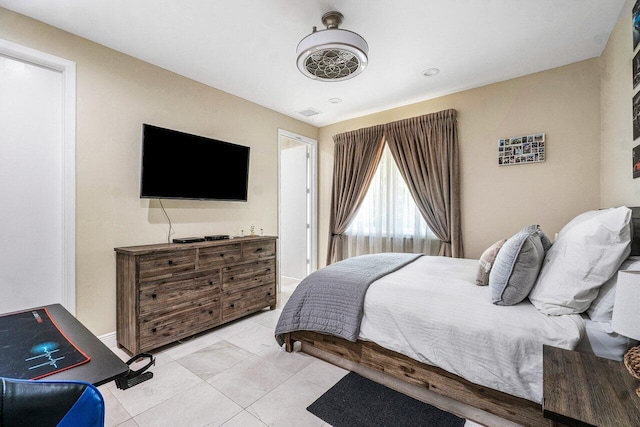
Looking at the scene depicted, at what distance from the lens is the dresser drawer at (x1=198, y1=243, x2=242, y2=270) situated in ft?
9.24

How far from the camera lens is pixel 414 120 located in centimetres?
380

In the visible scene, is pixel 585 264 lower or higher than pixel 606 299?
higher

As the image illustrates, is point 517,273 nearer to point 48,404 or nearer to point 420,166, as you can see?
point 48,404

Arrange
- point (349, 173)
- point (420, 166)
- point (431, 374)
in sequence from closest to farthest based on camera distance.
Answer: point (431, 374) → point (420, 166) → point (349, 173)

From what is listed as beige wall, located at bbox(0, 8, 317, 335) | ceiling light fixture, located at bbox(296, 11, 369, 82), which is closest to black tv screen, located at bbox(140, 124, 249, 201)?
beige wall, located at bbox(0, 8, 317, 335)

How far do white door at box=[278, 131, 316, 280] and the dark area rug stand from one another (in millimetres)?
2953

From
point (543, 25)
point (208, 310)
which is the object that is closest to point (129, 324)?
point (208, 310)

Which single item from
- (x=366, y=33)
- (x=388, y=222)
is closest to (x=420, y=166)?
(x=388, y=222)

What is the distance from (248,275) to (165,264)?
37.3 inches

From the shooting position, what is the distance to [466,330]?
5.21 feet

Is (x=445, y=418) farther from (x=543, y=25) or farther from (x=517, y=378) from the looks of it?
(x=543, y=25)

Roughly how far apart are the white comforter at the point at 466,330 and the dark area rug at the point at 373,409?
35cm

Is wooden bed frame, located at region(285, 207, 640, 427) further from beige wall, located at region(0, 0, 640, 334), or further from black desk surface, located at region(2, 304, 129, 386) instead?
black desk surface, located at region(2, 304, 129, 386)

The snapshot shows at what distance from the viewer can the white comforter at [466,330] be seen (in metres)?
1.42
